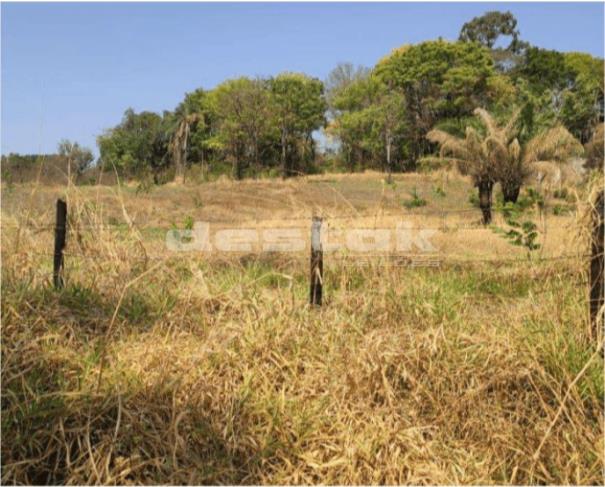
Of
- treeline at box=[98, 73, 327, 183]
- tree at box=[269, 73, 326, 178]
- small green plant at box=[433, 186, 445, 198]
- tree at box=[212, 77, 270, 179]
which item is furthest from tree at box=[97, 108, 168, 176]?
small green plant at box=[433, 186, 445, 198]

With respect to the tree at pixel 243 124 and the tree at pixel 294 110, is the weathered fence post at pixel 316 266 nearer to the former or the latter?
the tree at pixel 243 124

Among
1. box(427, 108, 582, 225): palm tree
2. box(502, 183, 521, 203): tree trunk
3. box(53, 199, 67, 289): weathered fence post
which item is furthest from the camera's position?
box(502, 183, 521, 203): tree trunk

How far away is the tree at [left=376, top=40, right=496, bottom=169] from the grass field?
36859 millimetres

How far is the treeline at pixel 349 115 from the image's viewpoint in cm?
3694

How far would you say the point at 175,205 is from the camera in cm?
2025

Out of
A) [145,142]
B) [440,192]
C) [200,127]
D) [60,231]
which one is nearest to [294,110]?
[200,127]

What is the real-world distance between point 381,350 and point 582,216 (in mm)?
1597

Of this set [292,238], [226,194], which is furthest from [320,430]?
[226,194]

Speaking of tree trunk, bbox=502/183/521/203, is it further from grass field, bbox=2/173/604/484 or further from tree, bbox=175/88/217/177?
tree, bbox=175/88/217/177

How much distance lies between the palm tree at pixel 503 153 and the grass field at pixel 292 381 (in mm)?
12534

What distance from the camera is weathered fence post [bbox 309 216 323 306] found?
452 cm

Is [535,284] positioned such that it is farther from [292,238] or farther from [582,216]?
[292,238]

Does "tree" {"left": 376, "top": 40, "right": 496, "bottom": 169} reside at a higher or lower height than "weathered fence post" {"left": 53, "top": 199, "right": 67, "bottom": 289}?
higher

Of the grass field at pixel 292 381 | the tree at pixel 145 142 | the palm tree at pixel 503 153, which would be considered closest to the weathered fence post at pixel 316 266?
the grass field at pixel 292 381
